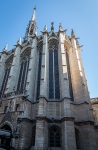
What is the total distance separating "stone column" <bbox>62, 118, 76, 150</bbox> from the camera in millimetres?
12845

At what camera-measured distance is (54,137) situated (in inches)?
575

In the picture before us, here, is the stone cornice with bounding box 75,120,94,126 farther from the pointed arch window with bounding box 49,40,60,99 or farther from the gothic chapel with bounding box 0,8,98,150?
the pointed arch window with bounding box 49,40,60,99

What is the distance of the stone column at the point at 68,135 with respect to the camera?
12845mm

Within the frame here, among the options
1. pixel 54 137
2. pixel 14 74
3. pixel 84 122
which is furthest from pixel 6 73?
pixel 84 122

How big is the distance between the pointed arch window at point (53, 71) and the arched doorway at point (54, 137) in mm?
3865

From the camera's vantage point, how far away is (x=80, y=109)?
16.2 metres

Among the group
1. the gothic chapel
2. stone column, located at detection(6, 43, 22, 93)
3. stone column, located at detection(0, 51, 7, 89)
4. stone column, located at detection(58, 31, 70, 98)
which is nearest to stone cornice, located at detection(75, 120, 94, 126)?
the gothic chapel

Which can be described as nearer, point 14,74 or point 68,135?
point 68,135

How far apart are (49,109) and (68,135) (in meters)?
3.69

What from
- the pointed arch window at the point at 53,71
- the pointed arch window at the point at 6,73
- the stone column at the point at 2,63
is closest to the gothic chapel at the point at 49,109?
the pointed arch window at the point at 53,71

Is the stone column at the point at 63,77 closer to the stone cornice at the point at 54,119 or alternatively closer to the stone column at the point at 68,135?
the stone cornice at the point at 54,119

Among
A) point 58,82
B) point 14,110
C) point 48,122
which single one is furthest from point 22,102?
point 58,82

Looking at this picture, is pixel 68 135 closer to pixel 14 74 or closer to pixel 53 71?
pixel 53 71

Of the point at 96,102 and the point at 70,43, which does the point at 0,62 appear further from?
the point at 96,102
